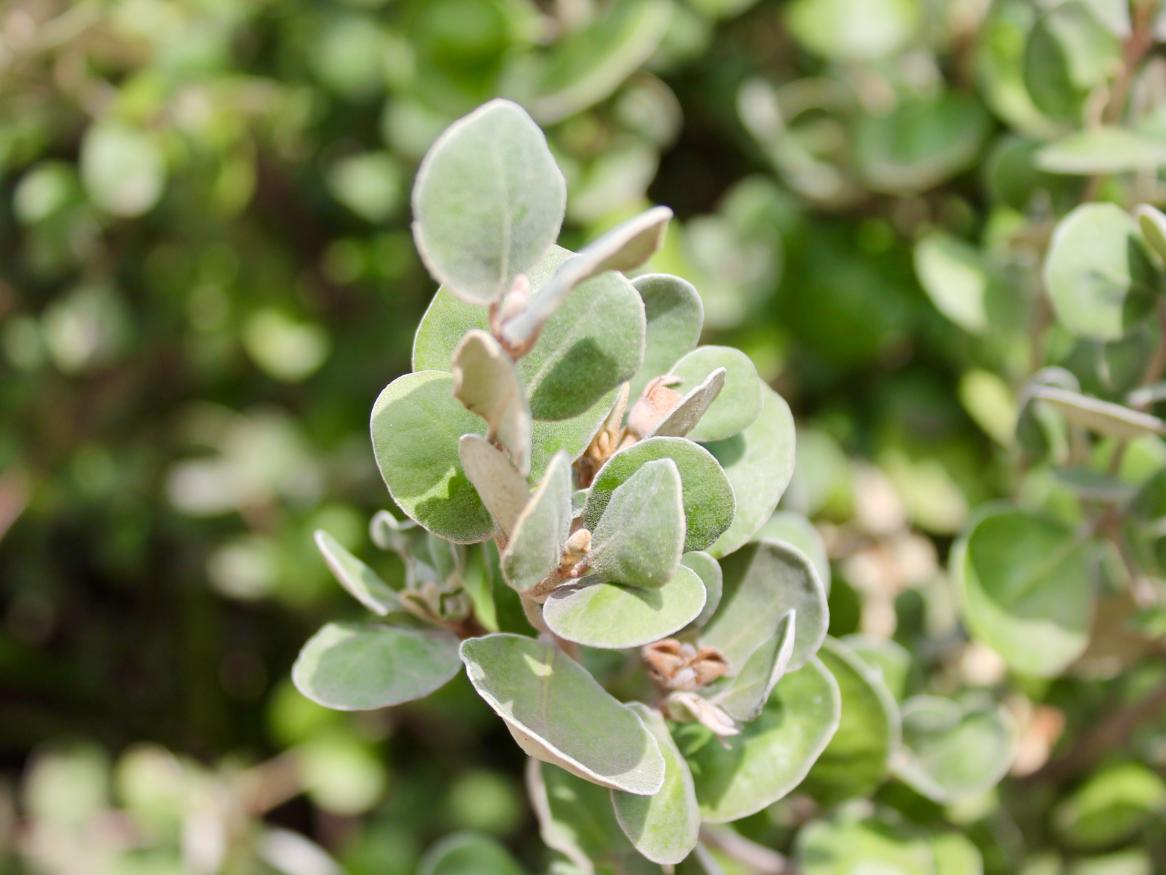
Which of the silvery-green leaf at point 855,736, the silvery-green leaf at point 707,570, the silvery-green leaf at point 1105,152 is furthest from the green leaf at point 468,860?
the silvery-green leaf at point 1105,152

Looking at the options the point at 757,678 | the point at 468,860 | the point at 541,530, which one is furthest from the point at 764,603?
the point at 468,860

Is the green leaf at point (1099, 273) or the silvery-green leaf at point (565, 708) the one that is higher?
the green leaf at point (1099, 273)

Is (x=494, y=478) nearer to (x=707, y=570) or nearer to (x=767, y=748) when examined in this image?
(x=707, y=570)

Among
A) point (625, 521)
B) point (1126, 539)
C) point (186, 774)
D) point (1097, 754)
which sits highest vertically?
point (625, 521)

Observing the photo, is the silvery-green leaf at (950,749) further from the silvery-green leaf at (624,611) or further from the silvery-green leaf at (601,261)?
the silvery-green leaf at (601,261)

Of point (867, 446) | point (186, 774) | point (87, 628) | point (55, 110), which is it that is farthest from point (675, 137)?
point (87, 628)

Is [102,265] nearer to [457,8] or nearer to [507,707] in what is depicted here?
[457,8]

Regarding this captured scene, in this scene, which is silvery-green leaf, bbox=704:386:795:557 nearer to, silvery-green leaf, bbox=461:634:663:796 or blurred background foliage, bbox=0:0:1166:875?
silvery-green leaf, bbox=461:634:663:796
